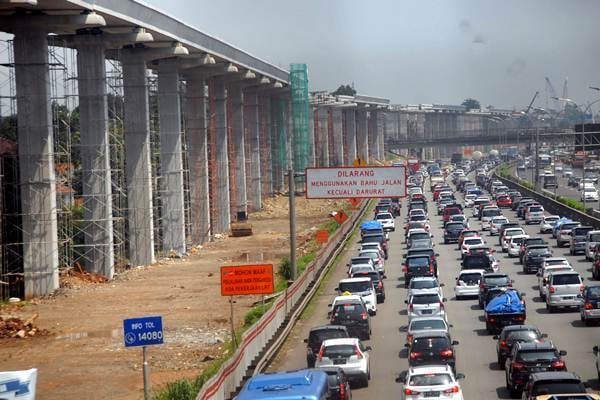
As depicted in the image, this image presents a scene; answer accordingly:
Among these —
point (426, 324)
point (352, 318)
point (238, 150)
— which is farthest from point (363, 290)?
point (238, 150)

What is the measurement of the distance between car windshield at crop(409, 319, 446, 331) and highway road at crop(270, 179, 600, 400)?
0.90m

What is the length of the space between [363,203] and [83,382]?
6718 centimetres

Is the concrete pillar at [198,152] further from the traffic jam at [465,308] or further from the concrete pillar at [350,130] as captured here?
the concrete pillar at [350,130]

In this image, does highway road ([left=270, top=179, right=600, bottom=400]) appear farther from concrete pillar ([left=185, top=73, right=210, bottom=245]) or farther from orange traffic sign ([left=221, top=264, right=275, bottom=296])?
concrete pillar ([left=185, top=73, right=210, bottom=245])

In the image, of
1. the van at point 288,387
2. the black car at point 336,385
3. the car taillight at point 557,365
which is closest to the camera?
the van at point 288,387

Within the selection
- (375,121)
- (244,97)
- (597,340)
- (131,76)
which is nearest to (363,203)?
(244,97)

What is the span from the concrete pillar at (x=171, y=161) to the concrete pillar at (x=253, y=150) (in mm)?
31463

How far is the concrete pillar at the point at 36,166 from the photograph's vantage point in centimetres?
4766

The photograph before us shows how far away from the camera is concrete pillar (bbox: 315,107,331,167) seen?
138375 millimetres

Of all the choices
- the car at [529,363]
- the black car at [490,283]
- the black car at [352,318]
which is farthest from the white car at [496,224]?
the car at [529,363]

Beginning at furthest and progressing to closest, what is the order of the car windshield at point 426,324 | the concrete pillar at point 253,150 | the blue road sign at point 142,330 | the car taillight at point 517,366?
the concrete pillar at point 253,150 → the car windshield at point 426,324 → the car taillight at point 517,366 → the blue road sign at point 142,330

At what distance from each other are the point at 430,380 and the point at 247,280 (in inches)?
473

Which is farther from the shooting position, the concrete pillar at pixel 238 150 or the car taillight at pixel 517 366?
the concrete pillar at pixel 238 150

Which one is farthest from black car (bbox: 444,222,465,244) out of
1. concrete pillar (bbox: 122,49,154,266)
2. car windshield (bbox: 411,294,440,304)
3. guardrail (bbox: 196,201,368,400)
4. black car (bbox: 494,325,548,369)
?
black car (bbox: 494,325,548,369)
